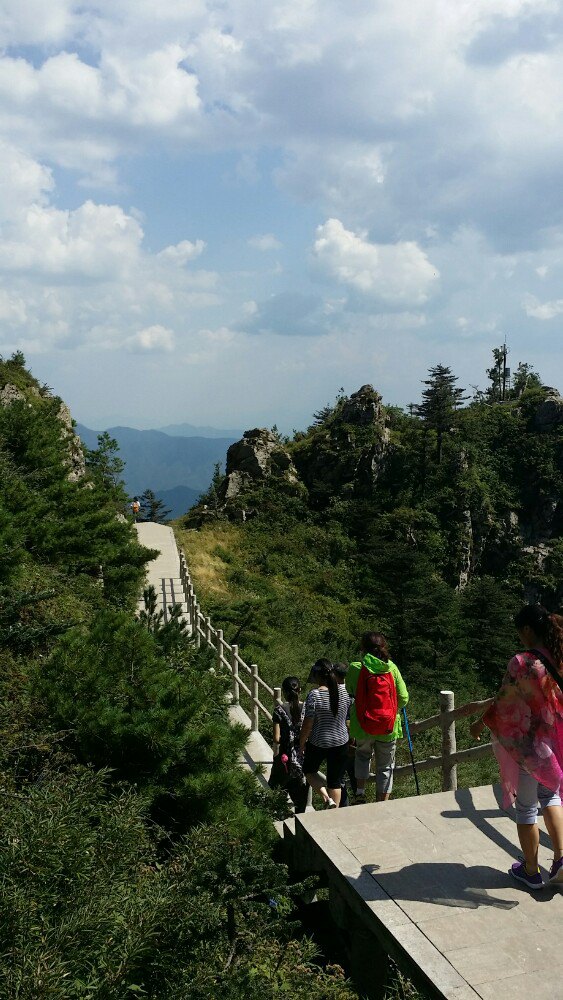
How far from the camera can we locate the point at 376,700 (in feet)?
20.5

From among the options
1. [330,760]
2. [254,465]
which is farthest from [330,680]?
[254,465]

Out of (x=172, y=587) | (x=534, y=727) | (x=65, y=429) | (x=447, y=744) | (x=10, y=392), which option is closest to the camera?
(x=534, y=727)

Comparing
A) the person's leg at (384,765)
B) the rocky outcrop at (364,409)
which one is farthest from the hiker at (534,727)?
the rocky outcrop at (364,409)

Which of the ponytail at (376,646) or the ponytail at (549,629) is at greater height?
the ponytail at (549,629)

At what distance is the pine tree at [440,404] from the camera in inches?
1713

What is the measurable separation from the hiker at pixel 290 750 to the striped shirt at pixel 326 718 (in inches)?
5.4

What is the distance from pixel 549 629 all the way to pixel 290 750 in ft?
11.4

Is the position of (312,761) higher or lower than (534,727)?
lower

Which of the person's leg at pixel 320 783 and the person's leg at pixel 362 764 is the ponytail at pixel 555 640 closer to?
the person's leg at pixel 362 764

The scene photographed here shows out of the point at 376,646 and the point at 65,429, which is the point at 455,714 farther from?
the point at 65,429

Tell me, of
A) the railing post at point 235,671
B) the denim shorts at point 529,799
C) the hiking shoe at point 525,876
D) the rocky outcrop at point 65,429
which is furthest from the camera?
the rocky outcrop at point 65,429

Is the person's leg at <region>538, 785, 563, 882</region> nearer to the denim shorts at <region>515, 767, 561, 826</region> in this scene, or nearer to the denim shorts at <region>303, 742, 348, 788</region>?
the denim shorts at <region>515, 767, 561, 826</region>

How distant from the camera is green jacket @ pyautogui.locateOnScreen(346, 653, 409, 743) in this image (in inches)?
245

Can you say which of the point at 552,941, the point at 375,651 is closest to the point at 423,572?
the point at 375,651
